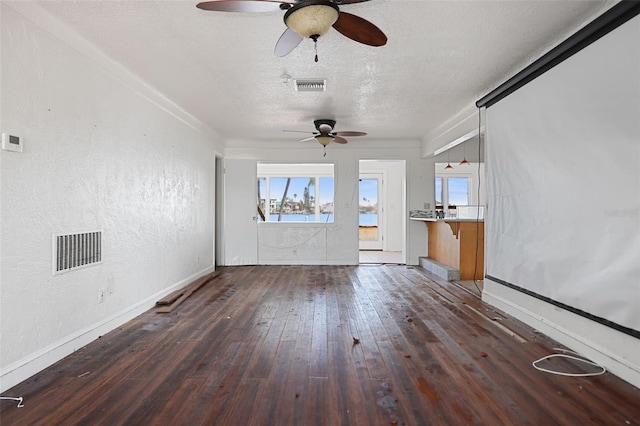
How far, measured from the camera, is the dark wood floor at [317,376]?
189 centimetres

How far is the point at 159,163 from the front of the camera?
165 inches

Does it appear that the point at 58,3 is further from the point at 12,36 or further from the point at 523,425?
the point at 523,425

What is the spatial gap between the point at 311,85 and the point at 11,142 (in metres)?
2.65

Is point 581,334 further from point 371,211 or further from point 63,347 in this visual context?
point 371,211

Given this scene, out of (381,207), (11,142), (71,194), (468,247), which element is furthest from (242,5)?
(381,207)

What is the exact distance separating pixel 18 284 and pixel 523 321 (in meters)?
4.18

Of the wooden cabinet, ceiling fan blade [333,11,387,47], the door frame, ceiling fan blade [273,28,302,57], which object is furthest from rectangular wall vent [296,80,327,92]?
the door frame

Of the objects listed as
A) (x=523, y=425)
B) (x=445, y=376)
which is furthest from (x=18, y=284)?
(x=523, y=425)

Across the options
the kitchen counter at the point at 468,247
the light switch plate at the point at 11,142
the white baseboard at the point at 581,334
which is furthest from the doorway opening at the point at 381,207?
the light switch plate at the point at 11,142

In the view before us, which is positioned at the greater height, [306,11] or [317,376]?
[306,11]

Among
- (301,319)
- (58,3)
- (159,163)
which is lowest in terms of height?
(301,319)

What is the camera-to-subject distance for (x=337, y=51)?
3062 mm

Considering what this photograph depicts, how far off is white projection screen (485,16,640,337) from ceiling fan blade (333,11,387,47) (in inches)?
62.8

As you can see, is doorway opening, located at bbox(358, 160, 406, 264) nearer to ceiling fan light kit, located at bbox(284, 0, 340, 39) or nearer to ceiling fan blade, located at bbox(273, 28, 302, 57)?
ceiling fan blade, located at bbox(273, 28, 302, 57)
